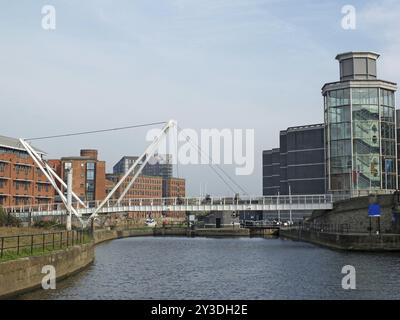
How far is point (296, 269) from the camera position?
1887 inches

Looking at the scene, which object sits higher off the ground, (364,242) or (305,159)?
(305,159)

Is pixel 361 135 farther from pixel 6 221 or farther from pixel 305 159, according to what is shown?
pixel 6 221

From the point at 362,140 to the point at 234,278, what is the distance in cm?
6913

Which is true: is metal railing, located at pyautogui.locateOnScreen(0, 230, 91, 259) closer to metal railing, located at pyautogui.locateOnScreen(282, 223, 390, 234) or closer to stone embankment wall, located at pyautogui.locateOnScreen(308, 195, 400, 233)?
stone embankment wall, located at pyautogui.locateOnScreen(308, 195, 400, 233)

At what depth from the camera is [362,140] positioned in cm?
10450

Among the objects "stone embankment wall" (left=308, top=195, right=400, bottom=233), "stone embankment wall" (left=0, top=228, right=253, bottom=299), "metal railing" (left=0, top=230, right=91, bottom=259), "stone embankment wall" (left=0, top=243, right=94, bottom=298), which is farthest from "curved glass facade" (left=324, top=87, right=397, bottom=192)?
"stone embankment wall" (left=0, top=243, right=94, bottom=298)

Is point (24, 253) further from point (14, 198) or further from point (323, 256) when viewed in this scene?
point (14, 198)

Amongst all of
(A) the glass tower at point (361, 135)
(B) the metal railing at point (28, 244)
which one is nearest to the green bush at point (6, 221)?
(B) the metal railing at point (28, 244)

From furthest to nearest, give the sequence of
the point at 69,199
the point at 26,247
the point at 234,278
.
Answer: the point at 69,199 → the point at 234,278 → the point at 26,247

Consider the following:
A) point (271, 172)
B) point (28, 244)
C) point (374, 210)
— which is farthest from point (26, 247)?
point (271, 172)

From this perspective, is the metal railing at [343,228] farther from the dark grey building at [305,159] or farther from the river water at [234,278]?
the dark grey building at [305,159]

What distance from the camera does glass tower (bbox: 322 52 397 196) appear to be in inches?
4107
